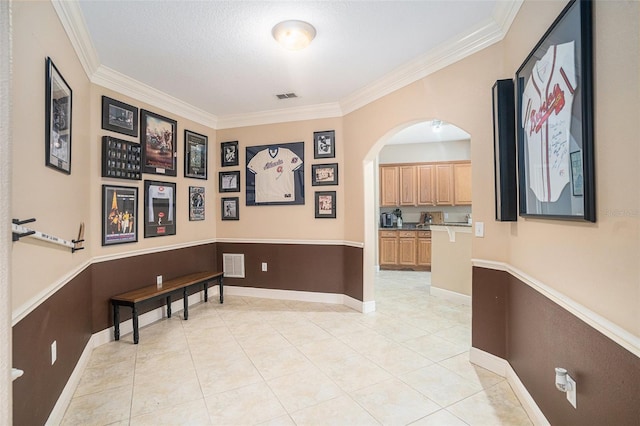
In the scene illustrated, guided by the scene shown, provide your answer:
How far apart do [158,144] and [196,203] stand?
96 cm

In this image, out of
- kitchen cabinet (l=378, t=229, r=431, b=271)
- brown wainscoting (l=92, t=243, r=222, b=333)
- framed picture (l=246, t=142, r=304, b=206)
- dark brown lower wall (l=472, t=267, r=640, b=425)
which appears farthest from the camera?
kitchen cabinet (l=378, t=229, r=431, b=271)

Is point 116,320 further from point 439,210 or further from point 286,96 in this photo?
point 439,210

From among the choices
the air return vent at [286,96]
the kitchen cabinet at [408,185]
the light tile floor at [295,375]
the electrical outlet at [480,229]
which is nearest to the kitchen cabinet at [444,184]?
the kitchen cabinet at [408,185]

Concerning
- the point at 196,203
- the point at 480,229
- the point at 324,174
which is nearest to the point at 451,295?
the point at 480,229

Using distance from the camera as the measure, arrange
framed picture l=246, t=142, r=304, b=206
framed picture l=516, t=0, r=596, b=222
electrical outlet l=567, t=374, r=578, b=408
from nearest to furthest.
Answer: framed picture l=516, t=0, r=596, b=222
electrical outlet l=567, t=374, r=578, b=408
framed picture l=246, t=142, r=304, b=206

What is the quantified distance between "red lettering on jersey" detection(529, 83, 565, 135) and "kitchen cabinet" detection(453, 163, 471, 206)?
5161mm

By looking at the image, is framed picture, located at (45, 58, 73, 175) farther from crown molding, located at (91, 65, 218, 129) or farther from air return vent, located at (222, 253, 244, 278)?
air return vent, located at (222, 253, 244, 278)

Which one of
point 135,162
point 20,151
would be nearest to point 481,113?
point 20,151

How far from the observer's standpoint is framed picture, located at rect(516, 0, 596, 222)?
1.28 m

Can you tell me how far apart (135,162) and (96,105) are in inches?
24.9

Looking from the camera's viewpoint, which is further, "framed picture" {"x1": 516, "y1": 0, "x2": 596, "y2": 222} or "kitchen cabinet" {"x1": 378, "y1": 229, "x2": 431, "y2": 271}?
"kitchen cabinet" {"x1": 378, "y1": 229, "x2": 431, "y2": 271}

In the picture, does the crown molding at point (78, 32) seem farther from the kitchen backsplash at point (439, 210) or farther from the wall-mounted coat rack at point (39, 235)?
the kitchen backsplash at point (439, 210)

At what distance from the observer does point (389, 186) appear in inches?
279

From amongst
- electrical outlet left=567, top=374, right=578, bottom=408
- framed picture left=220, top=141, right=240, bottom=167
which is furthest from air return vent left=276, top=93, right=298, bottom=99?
electrical outlet left=567, top=374, right=578, bottom=408
